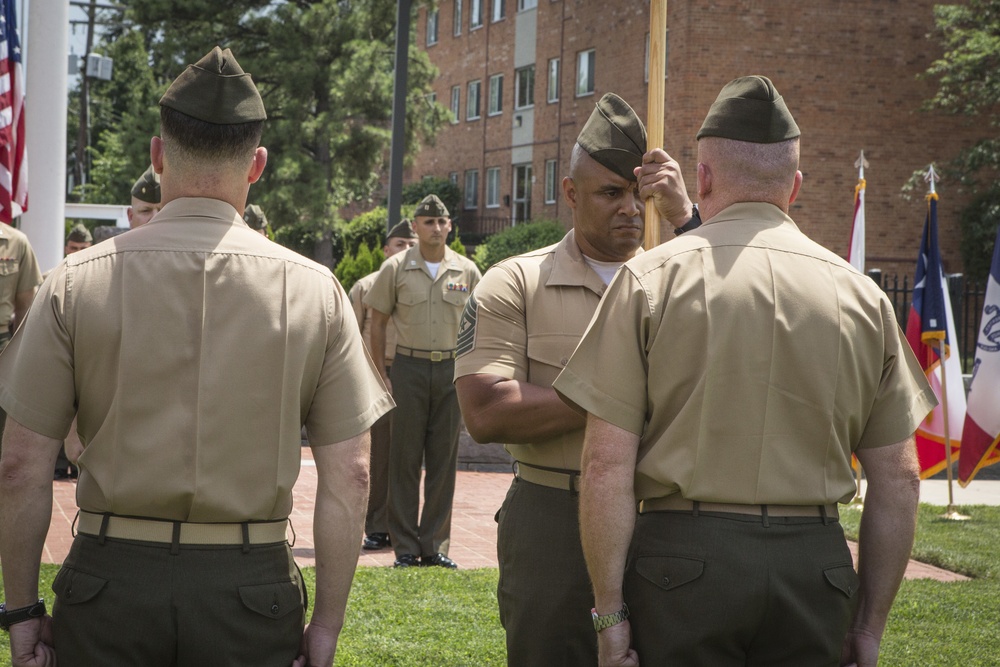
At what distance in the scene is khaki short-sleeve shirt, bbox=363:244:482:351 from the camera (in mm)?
8742

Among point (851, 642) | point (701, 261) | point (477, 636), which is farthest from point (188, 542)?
point (477, 636)

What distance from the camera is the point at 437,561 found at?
317 inches

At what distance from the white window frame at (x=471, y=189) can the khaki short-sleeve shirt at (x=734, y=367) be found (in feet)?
126

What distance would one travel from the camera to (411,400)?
28.3 ft

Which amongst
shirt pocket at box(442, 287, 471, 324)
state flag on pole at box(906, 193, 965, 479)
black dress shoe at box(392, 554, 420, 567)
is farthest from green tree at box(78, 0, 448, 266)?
black dress shoe at box(392, 554, 420, 567)

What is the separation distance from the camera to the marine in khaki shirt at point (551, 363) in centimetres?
352

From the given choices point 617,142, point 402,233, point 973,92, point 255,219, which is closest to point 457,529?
point 402,233

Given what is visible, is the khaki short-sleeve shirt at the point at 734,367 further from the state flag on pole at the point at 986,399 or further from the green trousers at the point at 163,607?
the state flag on pole at the point at 986,399

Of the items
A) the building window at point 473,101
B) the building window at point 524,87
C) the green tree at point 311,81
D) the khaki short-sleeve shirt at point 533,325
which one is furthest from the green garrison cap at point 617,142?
the building window at point 473,101

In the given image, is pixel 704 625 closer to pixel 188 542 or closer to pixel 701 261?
pixel 701 261

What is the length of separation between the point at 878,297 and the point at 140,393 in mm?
1867

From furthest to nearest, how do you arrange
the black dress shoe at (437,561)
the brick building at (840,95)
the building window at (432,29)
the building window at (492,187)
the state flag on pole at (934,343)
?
the building window at (432,29) → the building window at (492,187) → the brick building at (840,95) → the state flag on pole at (934,343) → the black dress shoe at (437,561)

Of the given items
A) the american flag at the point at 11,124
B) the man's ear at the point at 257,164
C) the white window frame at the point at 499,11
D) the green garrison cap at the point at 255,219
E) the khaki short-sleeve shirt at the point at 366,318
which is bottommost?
the khaki short-sleeve shirt at the point at 366,318

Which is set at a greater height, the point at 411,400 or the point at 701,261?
the point at 701,261
